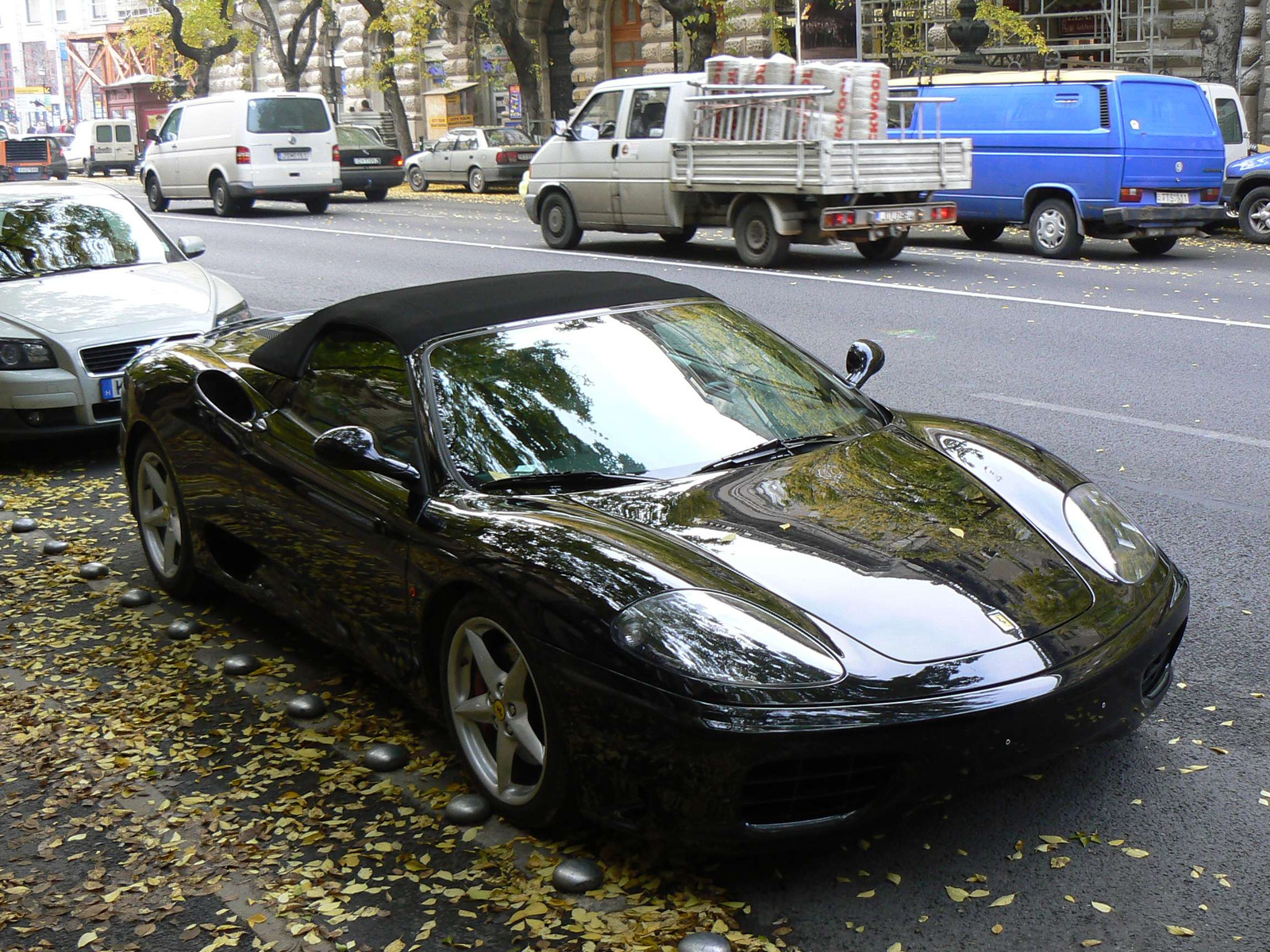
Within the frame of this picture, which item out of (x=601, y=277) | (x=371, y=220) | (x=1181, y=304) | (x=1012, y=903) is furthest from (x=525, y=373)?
(x=371, y=220)

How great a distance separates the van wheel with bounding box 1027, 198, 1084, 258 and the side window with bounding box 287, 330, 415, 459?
45.1ft

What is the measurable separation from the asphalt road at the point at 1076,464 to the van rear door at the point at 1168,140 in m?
0.91

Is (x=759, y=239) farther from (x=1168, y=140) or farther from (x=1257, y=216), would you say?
(x=1257, y=216)

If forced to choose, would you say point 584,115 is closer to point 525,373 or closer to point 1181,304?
point 1181,304

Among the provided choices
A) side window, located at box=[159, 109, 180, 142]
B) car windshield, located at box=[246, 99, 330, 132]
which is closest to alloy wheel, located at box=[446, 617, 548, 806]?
car windshield, located at box=[246, 99, 330, 132]

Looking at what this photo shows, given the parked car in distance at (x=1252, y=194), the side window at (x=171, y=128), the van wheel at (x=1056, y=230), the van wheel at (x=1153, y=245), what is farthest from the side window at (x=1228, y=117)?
the side window at (x=171, y=128)

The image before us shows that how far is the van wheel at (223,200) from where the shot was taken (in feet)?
82.7

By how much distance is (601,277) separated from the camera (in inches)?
190

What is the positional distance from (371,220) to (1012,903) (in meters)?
22.0

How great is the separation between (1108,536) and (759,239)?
12.4 metres

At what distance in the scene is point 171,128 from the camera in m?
26.7

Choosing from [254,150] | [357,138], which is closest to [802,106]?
[254,150]

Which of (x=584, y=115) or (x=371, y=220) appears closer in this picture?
(x=584, y=115)

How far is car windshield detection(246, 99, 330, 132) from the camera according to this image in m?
25.0
